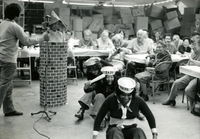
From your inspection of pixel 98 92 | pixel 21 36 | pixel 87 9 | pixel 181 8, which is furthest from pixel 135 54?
pixel 181 8

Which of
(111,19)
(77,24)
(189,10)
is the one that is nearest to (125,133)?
(77,24)

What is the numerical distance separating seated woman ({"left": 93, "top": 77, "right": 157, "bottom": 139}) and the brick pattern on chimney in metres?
2.51

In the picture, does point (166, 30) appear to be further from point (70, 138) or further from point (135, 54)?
point (70, 138)

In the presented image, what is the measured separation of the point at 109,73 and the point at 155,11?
10577 mm

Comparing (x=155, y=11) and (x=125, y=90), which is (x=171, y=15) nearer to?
(x=155, y=11)

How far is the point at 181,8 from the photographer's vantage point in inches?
527

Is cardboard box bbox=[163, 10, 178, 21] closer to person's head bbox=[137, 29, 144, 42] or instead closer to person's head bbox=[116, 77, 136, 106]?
person's head bbox=[137, 29, 144, 42]

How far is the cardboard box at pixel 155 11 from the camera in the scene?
1373 centimetres

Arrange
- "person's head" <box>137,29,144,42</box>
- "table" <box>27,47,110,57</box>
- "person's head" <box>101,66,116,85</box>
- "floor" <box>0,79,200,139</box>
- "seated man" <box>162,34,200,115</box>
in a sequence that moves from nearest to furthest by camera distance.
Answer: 1. "floor" <box>0,79,200,139</box>
2. "person's head" <box>101,66,116,85</box>
3. "seated man" <box>162,34,200,115</box>
4. "person's head" <box>137,29,144,42</box>
5. "table" <box>27,47,110,57</box>

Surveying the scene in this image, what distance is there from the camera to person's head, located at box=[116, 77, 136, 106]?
8.92ft

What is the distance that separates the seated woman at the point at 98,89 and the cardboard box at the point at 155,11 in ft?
33.5

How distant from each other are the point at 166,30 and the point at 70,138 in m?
11.4

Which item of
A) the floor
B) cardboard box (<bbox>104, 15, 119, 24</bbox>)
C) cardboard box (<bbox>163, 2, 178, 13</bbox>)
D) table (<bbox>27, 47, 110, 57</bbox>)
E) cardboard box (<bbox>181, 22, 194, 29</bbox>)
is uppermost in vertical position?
cardboard box (<bbox>163, 2, 178, 13</bbox>)

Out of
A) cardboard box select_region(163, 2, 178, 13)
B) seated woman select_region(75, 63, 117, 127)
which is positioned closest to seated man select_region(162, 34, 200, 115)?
seated woman select_region(75, 63, 117, 127)
